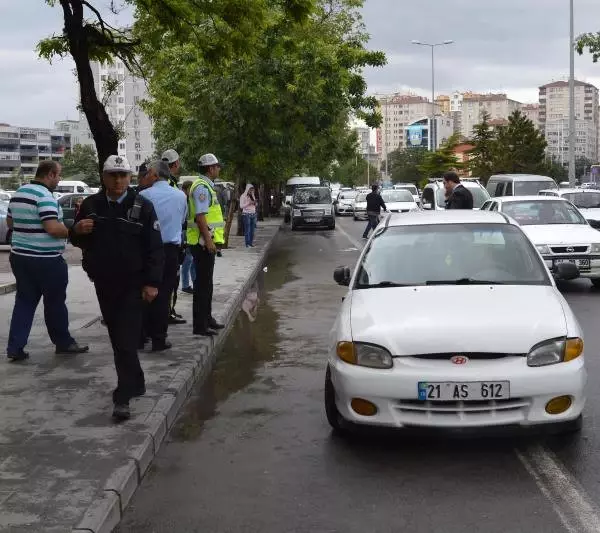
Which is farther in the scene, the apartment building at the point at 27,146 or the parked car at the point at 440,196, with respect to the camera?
the apartment building at the point at 27,146

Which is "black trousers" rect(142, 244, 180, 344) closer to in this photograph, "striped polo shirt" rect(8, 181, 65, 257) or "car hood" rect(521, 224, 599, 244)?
→ "striped polo shirt" rect(8, 181, 65, 257)

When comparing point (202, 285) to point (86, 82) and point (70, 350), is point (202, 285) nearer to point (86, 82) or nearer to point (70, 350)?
point (70, 350)

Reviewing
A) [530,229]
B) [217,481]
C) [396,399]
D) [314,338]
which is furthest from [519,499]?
[530,229]

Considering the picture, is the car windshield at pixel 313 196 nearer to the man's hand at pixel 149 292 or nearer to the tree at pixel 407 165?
the man's hand at pixel 149 292

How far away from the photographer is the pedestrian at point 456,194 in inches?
491

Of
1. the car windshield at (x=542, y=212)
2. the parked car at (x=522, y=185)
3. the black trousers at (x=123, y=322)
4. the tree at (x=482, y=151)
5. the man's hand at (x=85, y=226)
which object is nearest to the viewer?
the man's hand at (x=85, y=226)

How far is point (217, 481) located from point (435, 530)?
1.41 meters

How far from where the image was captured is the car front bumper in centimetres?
508

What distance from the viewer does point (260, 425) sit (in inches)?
245

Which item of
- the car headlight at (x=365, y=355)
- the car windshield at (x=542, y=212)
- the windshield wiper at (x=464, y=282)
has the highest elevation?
the car windshield at (x=542, y=212)

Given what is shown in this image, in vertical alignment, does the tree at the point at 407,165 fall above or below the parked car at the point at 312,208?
above

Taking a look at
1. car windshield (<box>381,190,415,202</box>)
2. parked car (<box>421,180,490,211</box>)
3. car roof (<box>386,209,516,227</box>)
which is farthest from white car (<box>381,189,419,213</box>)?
car roof (<box>386,209,516,227</box>)

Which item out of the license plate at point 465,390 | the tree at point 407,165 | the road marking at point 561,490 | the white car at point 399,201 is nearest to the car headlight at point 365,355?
the license plate at point 465,390

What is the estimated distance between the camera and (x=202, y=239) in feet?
29.1
